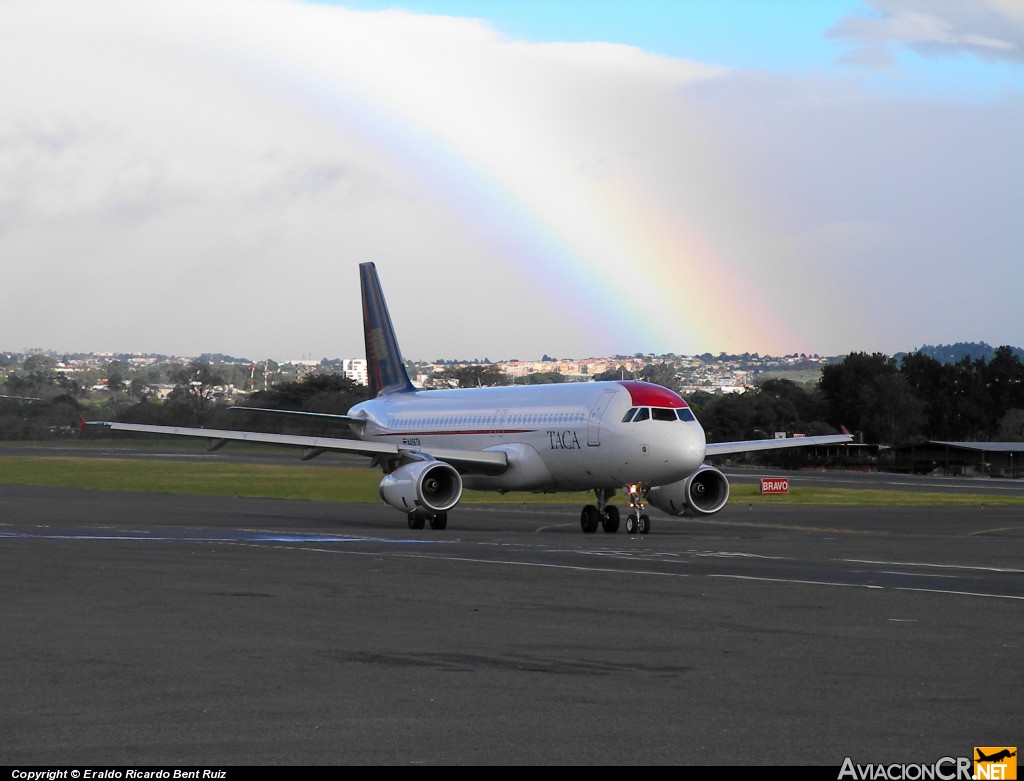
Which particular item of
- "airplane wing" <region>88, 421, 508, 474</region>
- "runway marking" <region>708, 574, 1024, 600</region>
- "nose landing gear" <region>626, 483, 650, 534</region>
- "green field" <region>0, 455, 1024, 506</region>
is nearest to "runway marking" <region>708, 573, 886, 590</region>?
"runway marking" <region>708, 574, 1024, 600</region>

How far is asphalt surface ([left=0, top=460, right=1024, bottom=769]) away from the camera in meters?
9.59

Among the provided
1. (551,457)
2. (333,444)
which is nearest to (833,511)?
(551,457)

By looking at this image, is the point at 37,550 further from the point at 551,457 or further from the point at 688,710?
the point at 688,710

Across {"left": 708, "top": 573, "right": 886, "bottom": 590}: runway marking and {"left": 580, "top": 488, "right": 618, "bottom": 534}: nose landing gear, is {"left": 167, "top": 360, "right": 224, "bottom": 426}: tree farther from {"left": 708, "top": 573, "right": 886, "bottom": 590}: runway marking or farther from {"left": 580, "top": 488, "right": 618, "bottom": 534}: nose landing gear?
{"left": 708, "top": 573, "right": 886, "bottom": 590}: runway marking

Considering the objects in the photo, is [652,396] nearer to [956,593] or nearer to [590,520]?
[590,520]

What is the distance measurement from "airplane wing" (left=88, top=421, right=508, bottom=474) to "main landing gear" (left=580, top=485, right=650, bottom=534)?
11.5 ft

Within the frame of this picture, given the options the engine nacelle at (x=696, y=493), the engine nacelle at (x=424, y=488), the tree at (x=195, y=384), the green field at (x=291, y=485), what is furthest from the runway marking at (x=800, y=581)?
the tree at (x=195, y=384)

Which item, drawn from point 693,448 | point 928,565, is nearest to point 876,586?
point 928,565

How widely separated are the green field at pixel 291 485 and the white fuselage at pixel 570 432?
12341mm

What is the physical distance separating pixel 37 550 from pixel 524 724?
2003 centimetres

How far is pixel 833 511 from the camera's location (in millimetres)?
51344

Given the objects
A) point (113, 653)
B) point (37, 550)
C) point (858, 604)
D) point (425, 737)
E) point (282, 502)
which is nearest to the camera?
point (425, 737)

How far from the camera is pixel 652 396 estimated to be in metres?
38.0

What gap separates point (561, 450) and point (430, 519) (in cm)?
409
